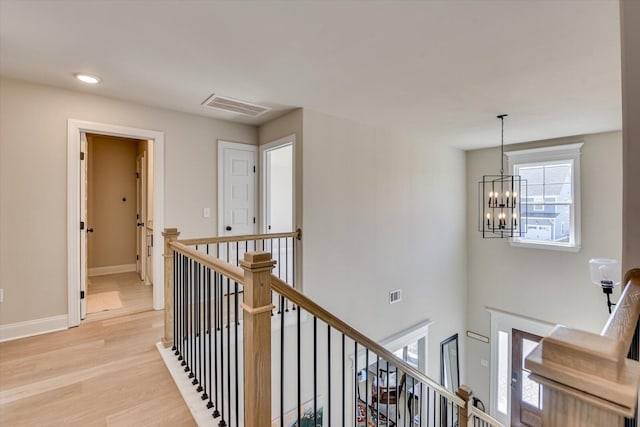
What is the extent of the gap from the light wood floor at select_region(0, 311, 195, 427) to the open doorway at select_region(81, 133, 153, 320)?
81.0 inches

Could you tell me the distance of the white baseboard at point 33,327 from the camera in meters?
2.84

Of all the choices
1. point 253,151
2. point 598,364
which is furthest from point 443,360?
point 598,364

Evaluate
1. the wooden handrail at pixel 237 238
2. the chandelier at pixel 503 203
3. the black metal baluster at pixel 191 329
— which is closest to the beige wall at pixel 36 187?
the wooden handrail at pixel 237 238

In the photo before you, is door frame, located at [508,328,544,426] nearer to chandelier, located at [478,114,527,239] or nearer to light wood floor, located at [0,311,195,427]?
chandelier, located at [478,114,527,239]

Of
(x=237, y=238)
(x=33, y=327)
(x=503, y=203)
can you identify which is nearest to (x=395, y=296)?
(x=503, y=203)

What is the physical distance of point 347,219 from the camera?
4.07 metres

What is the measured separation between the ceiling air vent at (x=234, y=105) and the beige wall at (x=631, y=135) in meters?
3.07

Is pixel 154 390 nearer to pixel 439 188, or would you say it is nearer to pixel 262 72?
pixel 262 72

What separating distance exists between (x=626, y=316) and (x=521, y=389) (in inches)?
253

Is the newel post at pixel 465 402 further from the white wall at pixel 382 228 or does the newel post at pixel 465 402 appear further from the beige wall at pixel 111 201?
the beige wall at pixel 111 201

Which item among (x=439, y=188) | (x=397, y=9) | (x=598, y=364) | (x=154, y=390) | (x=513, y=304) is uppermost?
(x=397, y=9)

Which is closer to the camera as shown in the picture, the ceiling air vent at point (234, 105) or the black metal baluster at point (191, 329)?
the black metal baluster at point (191, 329)

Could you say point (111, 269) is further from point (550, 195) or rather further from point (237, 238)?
point (550, 195)

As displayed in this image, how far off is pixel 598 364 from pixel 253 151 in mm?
4306
